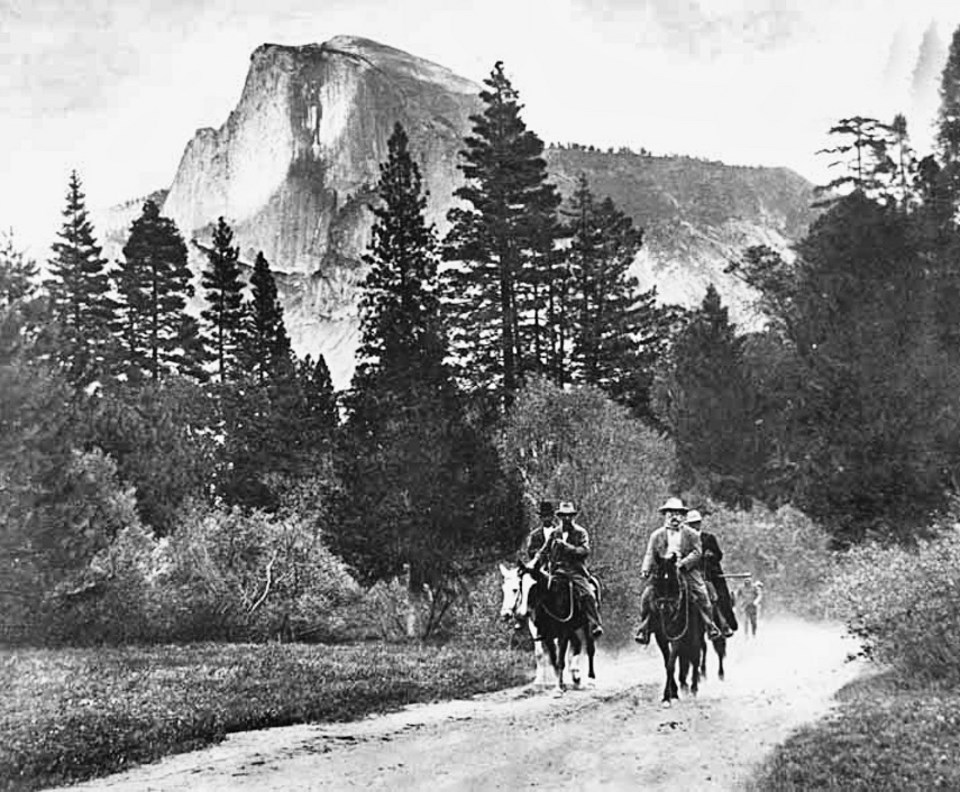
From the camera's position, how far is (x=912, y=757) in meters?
10.9

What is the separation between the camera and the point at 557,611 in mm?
18094

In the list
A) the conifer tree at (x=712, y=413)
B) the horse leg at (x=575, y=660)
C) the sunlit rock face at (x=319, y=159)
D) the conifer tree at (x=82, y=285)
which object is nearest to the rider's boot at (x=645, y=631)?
the horse leg at (x=575, y=660)

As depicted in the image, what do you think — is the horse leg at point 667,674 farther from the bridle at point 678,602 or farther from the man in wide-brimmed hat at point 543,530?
the man in wide-brimmed hat at point 543,530

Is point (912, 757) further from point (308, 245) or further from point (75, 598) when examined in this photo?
point (308, 245)

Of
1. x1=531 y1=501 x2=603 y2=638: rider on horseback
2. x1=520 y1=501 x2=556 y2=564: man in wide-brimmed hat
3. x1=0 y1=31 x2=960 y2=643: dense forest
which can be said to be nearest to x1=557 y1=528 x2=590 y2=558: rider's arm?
x1=531 y1=501 x2=603 y2=638: rider on horseback

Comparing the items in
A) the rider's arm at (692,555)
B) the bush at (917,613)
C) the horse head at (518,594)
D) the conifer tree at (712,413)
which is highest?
the conifer tree at (712,413)

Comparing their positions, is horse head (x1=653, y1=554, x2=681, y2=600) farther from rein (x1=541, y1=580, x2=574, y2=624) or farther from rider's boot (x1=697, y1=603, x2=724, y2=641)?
rein (x1=541, y1=580, x2=574, y2=624)

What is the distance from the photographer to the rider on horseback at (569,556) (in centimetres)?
1803

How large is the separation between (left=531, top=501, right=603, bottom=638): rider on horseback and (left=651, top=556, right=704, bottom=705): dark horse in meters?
1.82

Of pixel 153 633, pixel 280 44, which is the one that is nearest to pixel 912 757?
pixel 153 633

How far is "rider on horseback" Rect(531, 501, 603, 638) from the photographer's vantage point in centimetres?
1803

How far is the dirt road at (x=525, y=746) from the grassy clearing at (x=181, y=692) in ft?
1.76

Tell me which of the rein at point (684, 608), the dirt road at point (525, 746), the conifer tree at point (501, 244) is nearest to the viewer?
the dirt road at point (525, 746)

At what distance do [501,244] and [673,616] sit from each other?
33247mm
